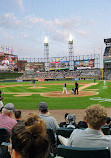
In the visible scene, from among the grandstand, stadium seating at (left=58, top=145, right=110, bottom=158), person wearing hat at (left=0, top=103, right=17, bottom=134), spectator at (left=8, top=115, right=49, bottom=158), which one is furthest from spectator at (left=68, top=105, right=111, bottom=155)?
the grandstand

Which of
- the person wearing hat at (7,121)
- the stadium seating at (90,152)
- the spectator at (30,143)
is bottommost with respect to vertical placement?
the person wearing hat at (7,121)

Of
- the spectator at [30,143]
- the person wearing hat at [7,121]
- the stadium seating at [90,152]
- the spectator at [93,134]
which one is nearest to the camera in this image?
the spectator at [30,143]

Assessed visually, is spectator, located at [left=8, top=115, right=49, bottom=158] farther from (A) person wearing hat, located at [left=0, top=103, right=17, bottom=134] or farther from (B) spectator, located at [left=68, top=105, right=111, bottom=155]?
(A) person wearing hat, located at [left=0, top=103, right=17, bottom=134]

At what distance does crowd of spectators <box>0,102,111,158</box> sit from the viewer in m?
1.45

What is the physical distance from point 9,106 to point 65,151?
387 cm

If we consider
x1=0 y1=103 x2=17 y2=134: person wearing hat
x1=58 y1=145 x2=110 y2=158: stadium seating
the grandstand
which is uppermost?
the grandstand

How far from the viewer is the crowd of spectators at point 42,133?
145cm

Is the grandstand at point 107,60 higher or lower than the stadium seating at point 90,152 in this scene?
higher

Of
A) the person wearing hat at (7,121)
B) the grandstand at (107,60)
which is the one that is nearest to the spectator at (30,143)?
the person wearing hat at (7,121)

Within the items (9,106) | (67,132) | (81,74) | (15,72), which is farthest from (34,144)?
(15,72)

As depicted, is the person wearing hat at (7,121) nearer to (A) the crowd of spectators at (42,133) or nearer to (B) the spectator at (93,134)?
(A) the crowd of spectators at (42,133)

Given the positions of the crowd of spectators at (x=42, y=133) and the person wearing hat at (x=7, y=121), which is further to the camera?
the person wearing hat at (x=7, y=121)

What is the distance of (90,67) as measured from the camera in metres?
89.1

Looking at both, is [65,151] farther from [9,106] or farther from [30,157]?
[9,106]
